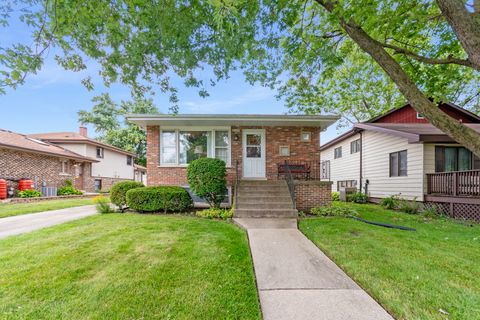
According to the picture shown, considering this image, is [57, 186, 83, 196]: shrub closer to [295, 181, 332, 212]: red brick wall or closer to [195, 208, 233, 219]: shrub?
[195, 208, 233, 219]: shrub

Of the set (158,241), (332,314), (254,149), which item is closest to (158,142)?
(254,149)

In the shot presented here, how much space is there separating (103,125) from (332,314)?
33692 millimetres

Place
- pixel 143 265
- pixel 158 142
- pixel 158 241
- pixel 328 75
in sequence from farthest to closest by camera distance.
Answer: pixel 158 142, pixel 328 75, pixel 158 241, pixel 143 265

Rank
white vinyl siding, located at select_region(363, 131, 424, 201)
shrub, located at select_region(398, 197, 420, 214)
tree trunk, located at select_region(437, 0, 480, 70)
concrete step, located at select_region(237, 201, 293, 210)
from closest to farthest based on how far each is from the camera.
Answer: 1. tree trunk, located at select_region(437, 0, 480, 70)
2. concrete step, located at select_region(237, 201, 293, 210)
3. shrub, located at select_region(398, 197, 420, 214)
4. white vinyl siding, located at select_region(363, 131, 424, 201)

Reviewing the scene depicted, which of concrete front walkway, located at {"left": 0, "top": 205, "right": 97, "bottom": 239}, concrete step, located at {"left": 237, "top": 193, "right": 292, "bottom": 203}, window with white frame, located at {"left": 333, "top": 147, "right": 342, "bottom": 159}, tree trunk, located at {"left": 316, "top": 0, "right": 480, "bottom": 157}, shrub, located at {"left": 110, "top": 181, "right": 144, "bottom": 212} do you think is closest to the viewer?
tree trunk, located at {"left": 316, "top": 0, "right": 480, "bottom": 157}

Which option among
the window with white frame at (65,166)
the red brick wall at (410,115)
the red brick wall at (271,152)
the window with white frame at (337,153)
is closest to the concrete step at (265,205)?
the red brick wall at (271,152)

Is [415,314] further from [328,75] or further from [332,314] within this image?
[328,75]

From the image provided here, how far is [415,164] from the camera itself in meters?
9.23

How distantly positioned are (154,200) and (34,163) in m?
11.4

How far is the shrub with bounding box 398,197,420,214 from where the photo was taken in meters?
8.53

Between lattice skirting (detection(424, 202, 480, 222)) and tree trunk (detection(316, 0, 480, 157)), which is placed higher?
tree trunk (detection(316, 0, 480, 157))

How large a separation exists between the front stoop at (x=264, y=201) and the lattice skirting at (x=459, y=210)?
5709 mm

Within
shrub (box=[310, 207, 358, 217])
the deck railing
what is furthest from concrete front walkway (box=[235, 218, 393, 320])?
the deck railing

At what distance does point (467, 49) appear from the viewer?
3.48 metres
